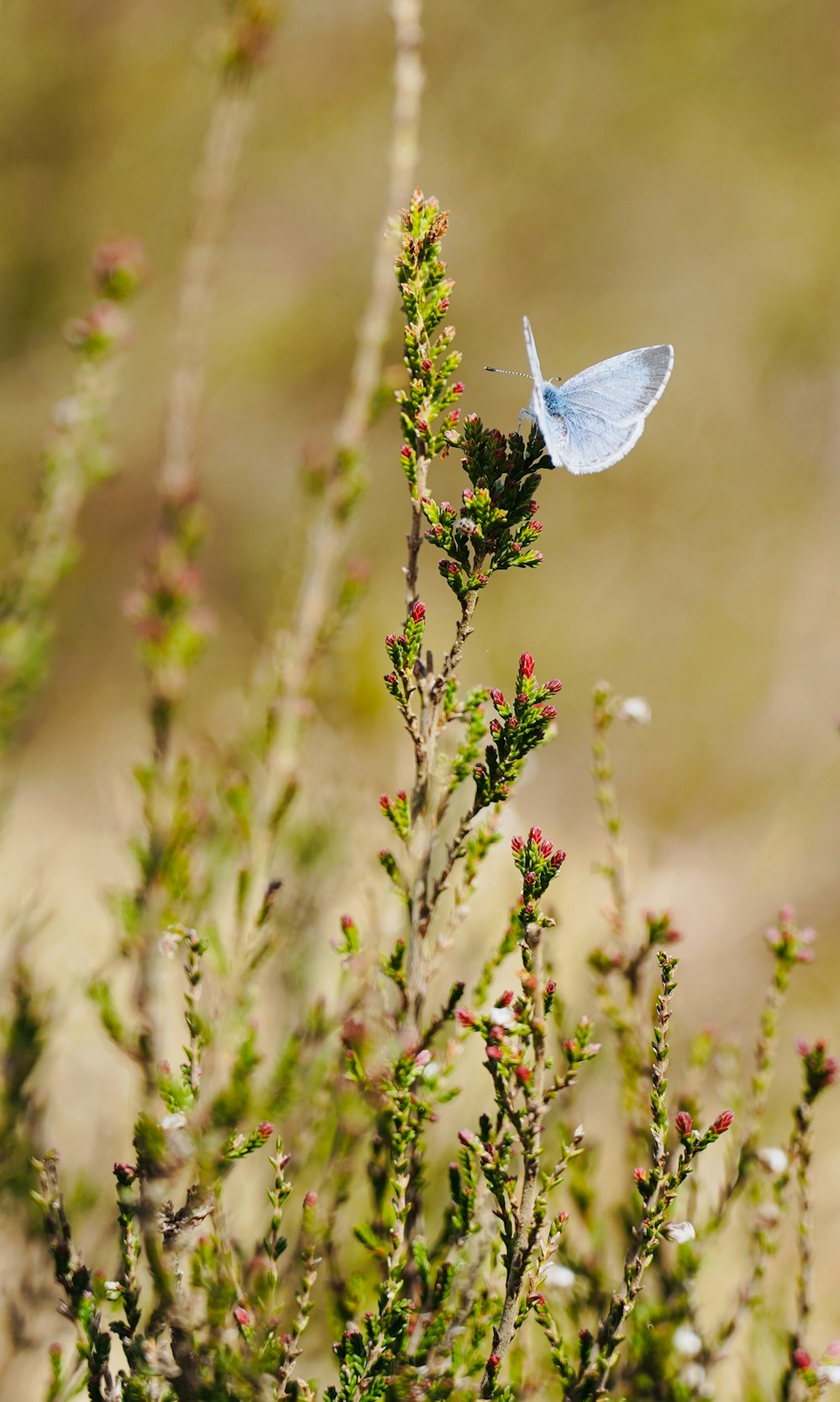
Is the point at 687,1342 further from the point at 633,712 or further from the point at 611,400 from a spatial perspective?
the point at 611,400

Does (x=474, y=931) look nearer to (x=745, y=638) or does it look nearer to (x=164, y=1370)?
(x=164, y=1370)

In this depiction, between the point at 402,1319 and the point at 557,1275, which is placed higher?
the point at 557,1275

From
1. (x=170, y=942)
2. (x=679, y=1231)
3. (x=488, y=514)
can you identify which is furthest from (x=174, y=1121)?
(x=488, y=514)

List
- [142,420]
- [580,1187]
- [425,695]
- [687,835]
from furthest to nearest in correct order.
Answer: [142,420], [687,835], [580,1187], [425,695]

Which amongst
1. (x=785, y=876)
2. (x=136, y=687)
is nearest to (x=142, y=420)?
(x=136, y=687)

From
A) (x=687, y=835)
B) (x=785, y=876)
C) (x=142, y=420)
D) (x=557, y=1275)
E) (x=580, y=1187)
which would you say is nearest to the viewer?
(x=557, y=1275)

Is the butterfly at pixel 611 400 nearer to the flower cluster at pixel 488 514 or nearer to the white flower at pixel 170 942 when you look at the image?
the flower cluster at pixel 488 514

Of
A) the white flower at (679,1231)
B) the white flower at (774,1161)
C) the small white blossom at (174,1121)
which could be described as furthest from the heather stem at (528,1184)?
the white flower at (774,1161)
